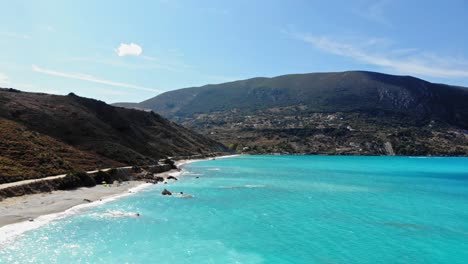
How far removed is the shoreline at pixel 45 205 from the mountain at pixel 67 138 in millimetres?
7282

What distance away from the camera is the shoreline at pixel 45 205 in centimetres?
3631

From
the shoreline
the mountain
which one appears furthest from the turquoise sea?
the mountain

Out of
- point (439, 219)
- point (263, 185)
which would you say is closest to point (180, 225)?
point (439, 219)

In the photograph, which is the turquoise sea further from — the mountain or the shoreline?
the mountain

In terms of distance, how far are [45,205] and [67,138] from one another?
152 ft

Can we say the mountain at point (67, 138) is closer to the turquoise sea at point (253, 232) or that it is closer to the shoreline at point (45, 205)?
the shoreline at point (45, 205)

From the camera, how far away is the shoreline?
3631 cm

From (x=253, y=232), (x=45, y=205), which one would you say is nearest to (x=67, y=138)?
(x=45, y=205)

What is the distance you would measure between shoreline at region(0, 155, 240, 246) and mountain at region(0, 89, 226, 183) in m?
7.28

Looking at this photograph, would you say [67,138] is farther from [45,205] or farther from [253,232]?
[253,232]

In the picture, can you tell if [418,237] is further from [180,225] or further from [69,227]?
[69,227]

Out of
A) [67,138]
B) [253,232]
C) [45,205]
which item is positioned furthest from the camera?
[67,138]

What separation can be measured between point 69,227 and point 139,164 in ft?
180

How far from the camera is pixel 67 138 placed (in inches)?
3484
